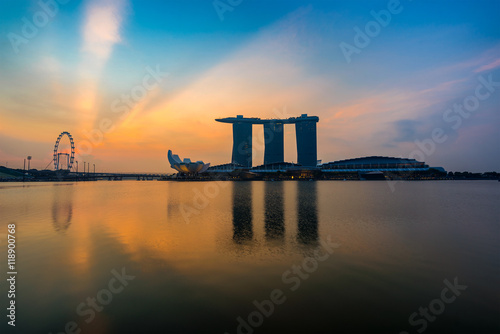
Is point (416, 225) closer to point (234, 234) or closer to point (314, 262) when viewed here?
point (314, 262)

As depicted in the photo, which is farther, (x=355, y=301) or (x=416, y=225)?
(x=416, y=225)

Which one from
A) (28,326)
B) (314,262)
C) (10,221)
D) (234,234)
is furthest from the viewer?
(10,221)

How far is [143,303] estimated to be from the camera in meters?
7.12

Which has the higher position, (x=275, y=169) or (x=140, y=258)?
(x=275, y=169)

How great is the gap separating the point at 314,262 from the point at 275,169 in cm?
17025

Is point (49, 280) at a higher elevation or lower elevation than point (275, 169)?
lower

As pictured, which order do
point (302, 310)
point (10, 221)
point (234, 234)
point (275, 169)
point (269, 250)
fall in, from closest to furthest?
1. point (302, 310)
2. point (269, 250)
3. point (234, 234)
4. point (10, 221)
5. point (275, 169)

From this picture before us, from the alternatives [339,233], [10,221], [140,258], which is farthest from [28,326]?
[10,221]

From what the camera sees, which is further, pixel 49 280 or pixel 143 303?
pixel 49 280

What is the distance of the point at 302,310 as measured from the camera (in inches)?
266

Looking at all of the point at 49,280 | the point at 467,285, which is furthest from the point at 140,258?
A: the point at 467,285

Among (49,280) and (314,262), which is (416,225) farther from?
(49,280)

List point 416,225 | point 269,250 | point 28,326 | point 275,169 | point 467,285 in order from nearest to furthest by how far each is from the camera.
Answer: point 28,326 → point 467,285 → point 269,250 → point 416,225 → point 275,169

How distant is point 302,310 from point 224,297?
2309mm
